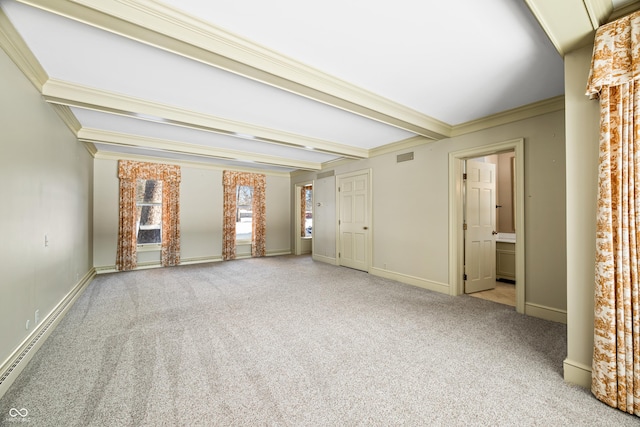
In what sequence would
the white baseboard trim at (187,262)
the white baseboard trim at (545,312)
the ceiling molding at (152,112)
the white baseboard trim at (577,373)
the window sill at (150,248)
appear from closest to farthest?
1. the white baseboard trim at (577,373)
2. the ceiling molding at (152,112)
3. the white baseboard trim at (545,312)
4. the white baseboard trim at (187,262)
5. the window sill at (150,248)

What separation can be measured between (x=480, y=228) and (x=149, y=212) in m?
6.91

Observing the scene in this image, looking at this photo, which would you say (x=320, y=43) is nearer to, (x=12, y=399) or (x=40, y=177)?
(x=40, y=177)

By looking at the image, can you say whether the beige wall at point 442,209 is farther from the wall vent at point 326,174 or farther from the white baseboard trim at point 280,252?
the white baseboard trim at point 280,252

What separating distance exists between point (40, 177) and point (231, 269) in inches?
148

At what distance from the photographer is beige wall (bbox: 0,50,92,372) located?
75.7 inches

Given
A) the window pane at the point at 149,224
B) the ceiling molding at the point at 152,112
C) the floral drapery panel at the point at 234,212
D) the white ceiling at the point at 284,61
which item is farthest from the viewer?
the floral drapery panel at the point at 234,212

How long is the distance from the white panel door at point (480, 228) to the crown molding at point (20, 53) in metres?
5.10

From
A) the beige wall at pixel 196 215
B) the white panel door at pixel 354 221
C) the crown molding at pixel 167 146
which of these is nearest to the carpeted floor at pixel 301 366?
the white panel door at pixel 354 221

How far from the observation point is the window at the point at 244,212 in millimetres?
7406

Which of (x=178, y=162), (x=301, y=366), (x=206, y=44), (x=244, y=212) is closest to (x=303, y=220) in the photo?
(x=244, y=212)

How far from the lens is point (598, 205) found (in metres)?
1.71

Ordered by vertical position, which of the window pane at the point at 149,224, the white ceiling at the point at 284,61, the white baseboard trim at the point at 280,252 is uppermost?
the white ceiling at the point at 284,61

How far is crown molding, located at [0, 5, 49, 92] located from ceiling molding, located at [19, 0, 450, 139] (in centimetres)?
59

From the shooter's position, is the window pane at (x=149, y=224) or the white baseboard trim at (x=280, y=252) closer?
the window pane at (x=149, y=224)
